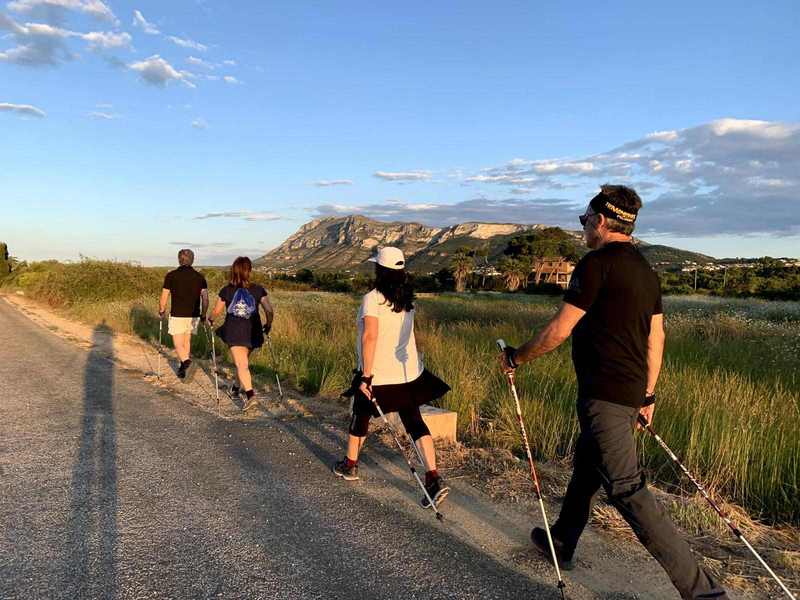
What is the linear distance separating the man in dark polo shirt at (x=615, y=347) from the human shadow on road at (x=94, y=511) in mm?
2767

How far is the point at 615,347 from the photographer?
3.24 metres

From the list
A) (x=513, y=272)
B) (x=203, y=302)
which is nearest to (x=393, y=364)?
(x=203, y=302)

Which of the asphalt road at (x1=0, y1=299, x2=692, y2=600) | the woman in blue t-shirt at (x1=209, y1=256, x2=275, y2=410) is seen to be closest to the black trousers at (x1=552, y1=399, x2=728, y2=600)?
the asphalt road at (x1=0, y1=299, x2=692, y2=600)

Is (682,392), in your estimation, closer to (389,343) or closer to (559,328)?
(389,343)

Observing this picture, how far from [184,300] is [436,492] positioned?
677 cm

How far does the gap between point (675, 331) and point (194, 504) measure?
13.1 m

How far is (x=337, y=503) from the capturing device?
4.68m

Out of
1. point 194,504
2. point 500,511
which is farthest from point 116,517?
point 500,511

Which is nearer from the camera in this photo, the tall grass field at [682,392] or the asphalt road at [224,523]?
Answer: the asphalt road at [224,523]

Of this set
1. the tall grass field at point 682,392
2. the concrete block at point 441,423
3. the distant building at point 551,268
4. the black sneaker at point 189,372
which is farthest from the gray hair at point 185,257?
the distant building at point 551,268

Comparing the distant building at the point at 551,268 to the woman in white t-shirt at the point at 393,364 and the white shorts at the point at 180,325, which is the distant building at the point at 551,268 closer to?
the white shorts at the point at 180,325

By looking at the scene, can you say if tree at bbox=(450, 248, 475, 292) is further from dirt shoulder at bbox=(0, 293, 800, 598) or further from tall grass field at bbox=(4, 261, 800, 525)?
dirt shoulder at bbox=(0, 293, 800, 598)

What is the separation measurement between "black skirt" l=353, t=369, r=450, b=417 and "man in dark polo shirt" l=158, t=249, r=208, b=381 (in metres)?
5.85

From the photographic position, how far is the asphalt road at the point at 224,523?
3434mm
